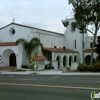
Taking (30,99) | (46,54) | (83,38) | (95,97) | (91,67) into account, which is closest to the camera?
(95,97)

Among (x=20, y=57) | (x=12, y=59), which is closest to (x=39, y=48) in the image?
(x=20, y=57)

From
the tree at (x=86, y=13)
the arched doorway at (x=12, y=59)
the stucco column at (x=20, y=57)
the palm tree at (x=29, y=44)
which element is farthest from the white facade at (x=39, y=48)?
the tree at (x=86, y=13)

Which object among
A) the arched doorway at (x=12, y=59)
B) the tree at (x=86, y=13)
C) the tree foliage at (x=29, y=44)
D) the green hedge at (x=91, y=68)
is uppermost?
the tree at (x=86, y=13)

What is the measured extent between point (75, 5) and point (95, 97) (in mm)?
27066

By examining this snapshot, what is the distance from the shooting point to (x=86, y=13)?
1288 inches

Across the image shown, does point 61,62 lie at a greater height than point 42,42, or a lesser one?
lesser

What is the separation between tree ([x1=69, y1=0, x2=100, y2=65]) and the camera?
106 ft

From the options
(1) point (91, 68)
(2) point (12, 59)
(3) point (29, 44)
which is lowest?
(1) point (91, 68)

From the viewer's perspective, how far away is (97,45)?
39.4 meters

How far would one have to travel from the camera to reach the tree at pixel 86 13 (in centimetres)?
3219

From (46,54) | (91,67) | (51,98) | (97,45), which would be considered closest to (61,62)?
(46,54)

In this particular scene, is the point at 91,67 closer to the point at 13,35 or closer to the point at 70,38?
the point at 13,35

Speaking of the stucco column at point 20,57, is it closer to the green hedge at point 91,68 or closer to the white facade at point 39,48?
Answer: the white facade at point 39,48

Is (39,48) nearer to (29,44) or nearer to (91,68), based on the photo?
(29,44)
